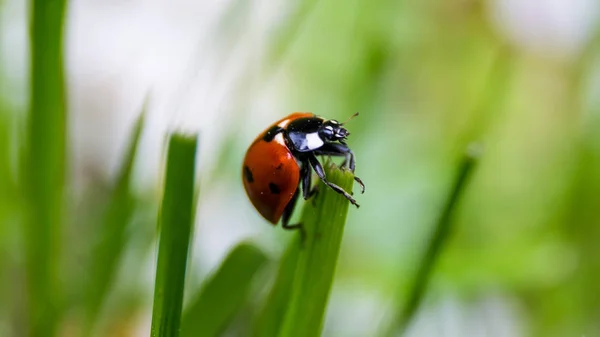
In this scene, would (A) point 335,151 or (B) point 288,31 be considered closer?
(A) point 335,151

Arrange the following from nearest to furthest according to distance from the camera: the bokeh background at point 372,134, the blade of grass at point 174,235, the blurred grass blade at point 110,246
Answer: the blade of grass at point 174,235 → the blurred grass blade at point 110,246 → the bokeh background at point 372,134

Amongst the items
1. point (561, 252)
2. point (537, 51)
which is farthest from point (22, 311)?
point (537, 51)

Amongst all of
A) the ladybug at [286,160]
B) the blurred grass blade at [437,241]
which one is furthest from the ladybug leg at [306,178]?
the blurred grass blade at [437,241]

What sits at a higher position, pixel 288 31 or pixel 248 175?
pixel 288 31

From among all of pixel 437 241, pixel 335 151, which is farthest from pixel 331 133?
pixel 437 241

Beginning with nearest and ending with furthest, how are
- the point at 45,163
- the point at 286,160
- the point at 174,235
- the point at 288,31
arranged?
the point at 174,235, the point at 45,163, the point at 286,160, the point at 288,31

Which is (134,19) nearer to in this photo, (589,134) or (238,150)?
(238,150)

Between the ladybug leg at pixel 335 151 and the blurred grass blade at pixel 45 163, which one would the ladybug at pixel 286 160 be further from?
the blurred grass blade at pixel 45 163

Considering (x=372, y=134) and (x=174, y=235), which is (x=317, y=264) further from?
(x=372, y=134)
